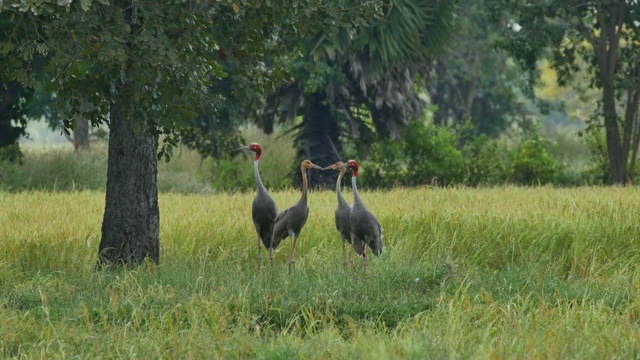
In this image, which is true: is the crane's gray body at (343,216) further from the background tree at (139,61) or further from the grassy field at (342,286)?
the background tree at (139,61)

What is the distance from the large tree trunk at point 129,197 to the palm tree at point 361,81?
10122 mm

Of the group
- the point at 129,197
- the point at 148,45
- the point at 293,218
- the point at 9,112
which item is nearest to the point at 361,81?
the point at 9,112

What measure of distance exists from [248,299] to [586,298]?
290 cm

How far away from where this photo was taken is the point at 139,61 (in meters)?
8.87

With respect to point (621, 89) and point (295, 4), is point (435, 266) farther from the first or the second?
point (621, 89)

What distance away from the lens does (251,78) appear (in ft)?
35.2

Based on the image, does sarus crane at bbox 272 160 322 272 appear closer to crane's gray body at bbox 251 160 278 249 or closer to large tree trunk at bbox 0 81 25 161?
crane's gray body at bbox 251 160 278 249

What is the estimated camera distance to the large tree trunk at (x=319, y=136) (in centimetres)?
2330

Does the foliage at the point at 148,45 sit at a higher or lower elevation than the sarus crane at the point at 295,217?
higher

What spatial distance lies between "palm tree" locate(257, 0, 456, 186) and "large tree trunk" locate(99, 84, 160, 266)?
10.1 m

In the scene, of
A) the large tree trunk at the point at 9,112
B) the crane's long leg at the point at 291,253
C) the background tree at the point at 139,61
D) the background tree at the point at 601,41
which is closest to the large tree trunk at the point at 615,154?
the background tree at the point at 601,41

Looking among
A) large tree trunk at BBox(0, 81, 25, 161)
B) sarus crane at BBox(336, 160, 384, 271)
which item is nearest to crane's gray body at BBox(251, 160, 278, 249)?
sarus crane at BBox(336, 160, 384, 271)

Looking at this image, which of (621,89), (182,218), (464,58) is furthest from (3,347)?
(464,58)

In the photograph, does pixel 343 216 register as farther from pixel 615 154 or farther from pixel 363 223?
pixel 615 154
